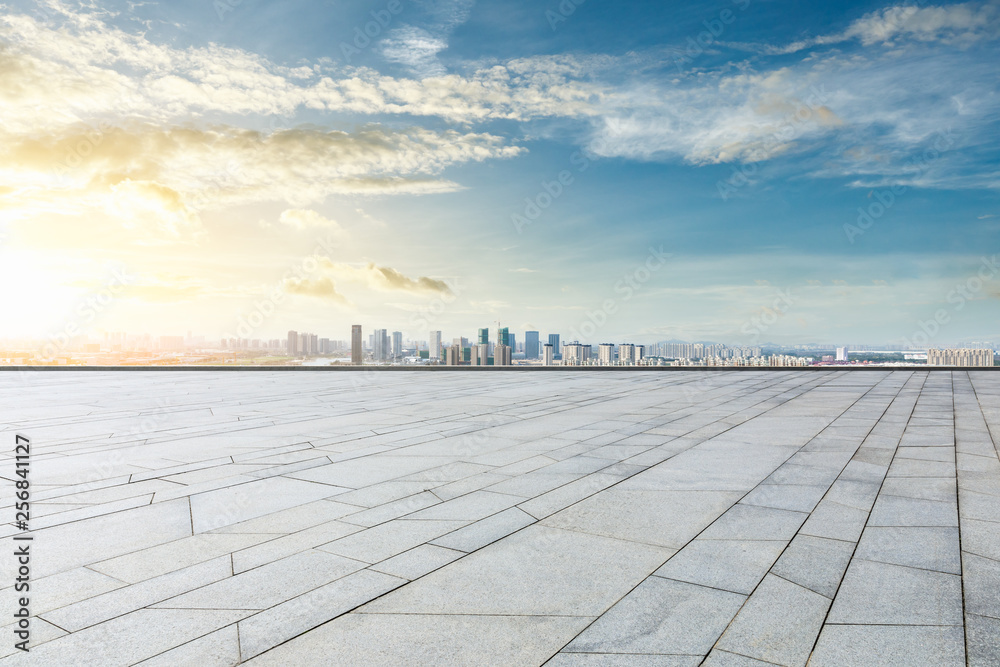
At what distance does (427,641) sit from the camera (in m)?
3.26

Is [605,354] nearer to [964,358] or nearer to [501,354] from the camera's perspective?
[501,354]

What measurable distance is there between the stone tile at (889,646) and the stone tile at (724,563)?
66 centimetres

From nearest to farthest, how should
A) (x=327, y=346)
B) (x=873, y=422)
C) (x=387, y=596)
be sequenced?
(x=387, y=596) → (x=873, y=422) → (x=327, y=346)

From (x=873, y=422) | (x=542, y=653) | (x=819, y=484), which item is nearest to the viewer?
(x=542, y=653)

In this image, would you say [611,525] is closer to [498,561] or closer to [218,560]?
[498,561]

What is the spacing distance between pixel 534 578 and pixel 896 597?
7.85ft

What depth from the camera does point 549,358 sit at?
31953 millimetres

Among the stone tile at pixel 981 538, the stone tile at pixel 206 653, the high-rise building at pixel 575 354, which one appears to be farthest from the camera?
the high-rise building at pixel 575 354

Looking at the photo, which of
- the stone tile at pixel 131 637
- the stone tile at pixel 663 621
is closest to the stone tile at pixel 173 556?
the stone tile at pixel 131 637

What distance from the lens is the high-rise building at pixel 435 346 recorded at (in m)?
35.4

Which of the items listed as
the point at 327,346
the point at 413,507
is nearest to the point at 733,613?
the point at 413,507

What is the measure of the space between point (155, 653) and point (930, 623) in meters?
4.50

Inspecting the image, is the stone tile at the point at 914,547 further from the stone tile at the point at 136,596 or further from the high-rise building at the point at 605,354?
the high-rise building at the point at 605,354

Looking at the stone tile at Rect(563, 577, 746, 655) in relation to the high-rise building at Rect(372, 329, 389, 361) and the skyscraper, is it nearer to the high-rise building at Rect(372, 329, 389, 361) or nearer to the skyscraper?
the skyscraper
